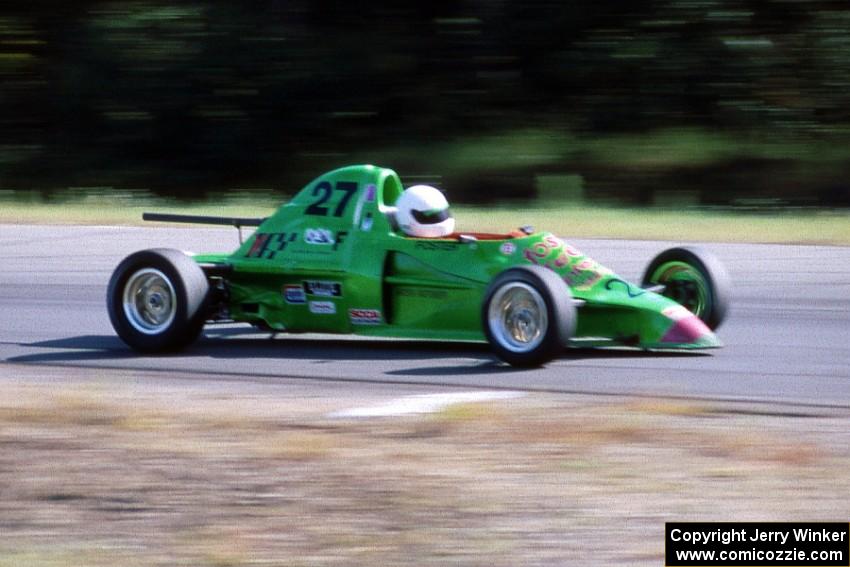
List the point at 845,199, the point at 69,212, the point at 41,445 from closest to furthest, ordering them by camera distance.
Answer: the point at 41,445 < the point at 69,212 < the point at 845,199

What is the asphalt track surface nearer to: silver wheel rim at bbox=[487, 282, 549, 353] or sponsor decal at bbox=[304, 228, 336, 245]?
silver wheel rim at bbox=[487, 282, 549, 353]

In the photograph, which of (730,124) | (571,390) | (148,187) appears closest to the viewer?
(571,390)

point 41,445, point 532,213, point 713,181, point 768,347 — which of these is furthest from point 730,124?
point 41,445

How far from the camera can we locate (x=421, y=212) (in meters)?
9.48

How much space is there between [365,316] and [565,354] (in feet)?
4.18

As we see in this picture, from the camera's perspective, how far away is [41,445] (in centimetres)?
666

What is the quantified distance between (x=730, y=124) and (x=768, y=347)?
14938 millimetres

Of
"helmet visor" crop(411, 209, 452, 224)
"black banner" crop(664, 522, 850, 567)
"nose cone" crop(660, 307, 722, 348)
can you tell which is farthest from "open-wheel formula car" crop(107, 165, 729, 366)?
"black banner" crop(664, 522, 850, 567)

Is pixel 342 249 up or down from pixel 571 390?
up

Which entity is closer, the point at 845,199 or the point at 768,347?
the point at 768,347

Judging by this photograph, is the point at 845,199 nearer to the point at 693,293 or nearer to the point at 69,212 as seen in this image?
the point at 69,212

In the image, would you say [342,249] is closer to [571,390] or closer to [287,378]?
[287,378]

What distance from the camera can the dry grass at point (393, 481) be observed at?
16.6 ft

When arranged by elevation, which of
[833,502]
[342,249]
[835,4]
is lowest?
[833,502]
